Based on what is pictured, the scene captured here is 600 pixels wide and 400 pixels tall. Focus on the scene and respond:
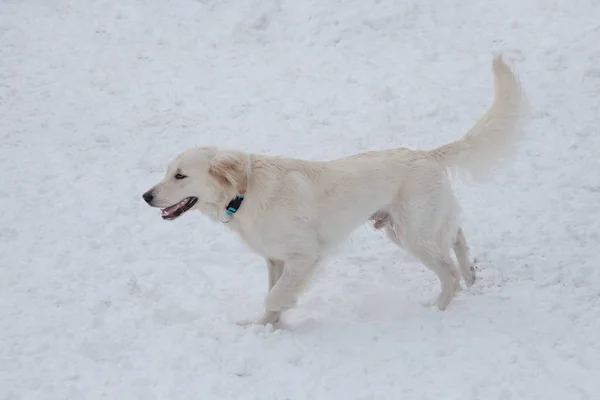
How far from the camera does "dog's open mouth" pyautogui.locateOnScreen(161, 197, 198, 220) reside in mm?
5027

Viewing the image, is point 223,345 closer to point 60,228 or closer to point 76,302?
point 76,302

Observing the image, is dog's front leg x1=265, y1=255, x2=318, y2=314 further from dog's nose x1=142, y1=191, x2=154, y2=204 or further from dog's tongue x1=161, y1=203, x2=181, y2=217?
dog's nose x1=142, y1=191, x2=154, y2=204

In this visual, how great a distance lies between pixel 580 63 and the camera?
8789mm

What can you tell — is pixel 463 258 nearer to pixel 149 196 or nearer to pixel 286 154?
pixel 149 196

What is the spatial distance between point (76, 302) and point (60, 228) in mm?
1551

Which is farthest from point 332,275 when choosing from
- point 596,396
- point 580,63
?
point 580,63

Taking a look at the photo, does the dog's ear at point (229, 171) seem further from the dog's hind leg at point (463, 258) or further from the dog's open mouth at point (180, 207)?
the dog's hind leg at point (463, 258)

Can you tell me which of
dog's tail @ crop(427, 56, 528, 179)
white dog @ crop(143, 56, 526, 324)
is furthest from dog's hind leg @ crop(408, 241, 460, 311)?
dog's tail @ crop(427, 56, 528, 179)

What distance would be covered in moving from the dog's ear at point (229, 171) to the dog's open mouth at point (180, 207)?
0.26m

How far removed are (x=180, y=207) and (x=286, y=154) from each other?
11.0 feet

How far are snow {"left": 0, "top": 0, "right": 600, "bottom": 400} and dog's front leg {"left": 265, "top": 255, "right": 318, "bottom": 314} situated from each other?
0.19 meters

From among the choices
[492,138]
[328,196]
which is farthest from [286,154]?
[492,138]

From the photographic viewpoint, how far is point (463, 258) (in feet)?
18.6

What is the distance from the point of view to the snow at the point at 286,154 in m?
4.50
